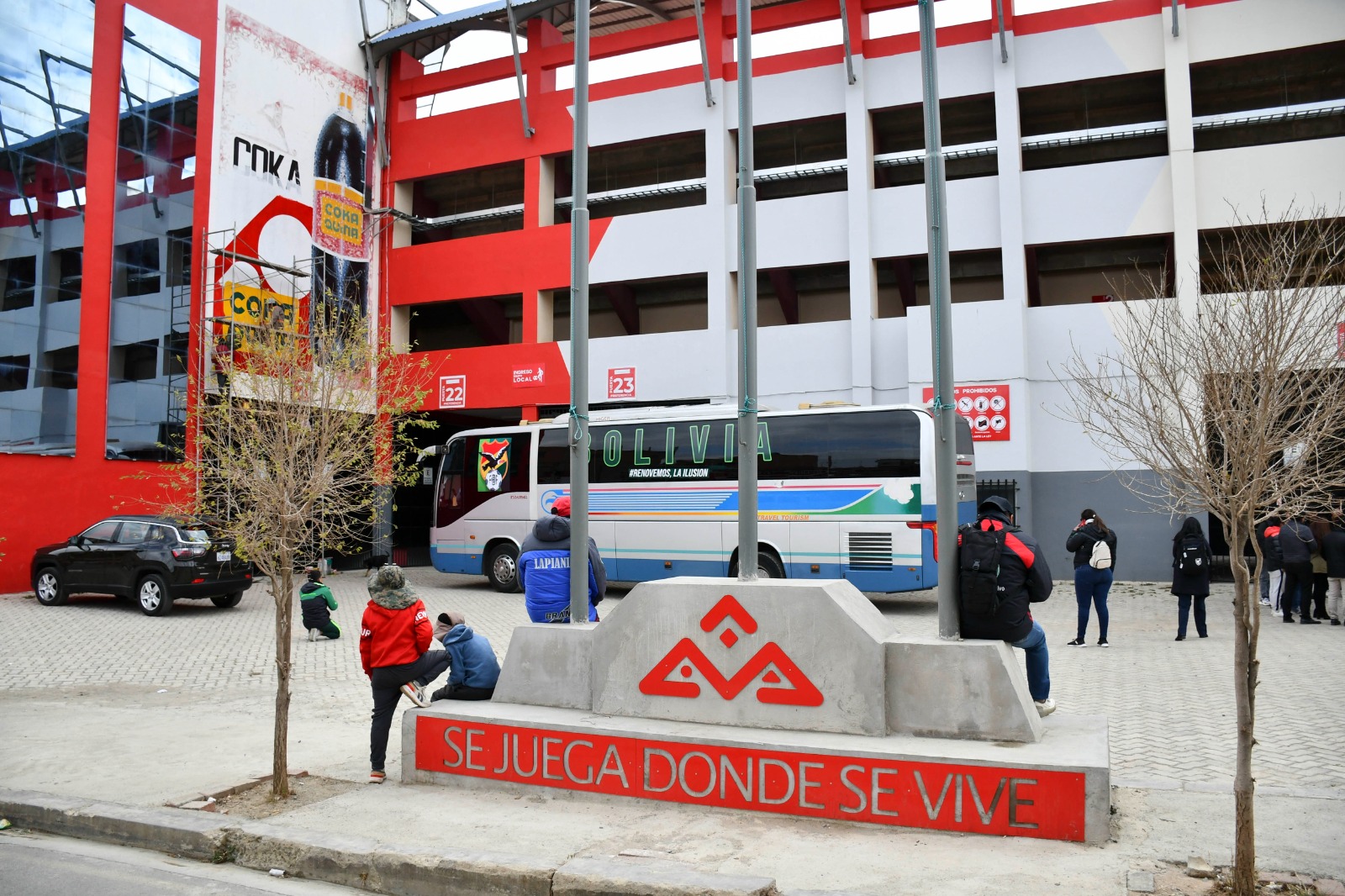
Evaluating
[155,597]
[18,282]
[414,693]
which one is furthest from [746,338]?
[18,282]

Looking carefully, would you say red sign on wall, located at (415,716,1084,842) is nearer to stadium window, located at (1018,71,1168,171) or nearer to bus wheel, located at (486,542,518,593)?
bus wheel, located at (486,542,518,593)

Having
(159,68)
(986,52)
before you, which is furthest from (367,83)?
(986,52)

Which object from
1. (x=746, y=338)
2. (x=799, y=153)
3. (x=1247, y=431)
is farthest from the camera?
(x=799, y=153)

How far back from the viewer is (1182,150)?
20766 millimetres

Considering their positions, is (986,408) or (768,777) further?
(986,408)

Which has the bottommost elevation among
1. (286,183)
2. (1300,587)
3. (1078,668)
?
(1078,668)

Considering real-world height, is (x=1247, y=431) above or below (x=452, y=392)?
below

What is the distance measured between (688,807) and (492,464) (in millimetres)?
15832

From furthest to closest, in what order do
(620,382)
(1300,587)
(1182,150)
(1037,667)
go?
(620,382) < (1182,150) < (1300,587) < (1037,667)

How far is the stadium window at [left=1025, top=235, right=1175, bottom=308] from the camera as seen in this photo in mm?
23812

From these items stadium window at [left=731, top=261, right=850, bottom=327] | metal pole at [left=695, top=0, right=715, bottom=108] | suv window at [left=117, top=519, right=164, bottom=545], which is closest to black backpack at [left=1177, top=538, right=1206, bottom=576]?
stadium window at [left=731, top=261, right=850, bottom=327]

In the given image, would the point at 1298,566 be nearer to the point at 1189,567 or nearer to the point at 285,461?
the point at 1189,567

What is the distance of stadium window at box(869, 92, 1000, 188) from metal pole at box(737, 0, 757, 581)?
17275 mm

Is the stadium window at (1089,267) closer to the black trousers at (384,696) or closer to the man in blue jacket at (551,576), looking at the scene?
the man in blue jacket at (551,576)
